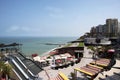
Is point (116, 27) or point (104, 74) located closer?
point (104, 74)

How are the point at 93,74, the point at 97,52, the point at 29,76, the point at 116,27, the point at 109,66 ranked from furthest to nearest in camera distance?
the point at 116,27 < the point at 97,52 < the point at 109,66 < the point at 29,76 < the point at 93,74

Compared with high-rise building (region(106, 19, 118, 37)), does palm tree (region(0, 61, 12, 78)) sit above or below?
below

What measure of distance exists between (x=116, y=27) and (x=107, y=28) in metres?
6.12

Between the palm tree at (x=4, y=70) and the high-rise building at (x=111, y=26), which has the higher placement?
the high-rise building at (x=111, y=26)

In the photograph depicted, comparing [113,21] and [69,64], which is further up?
[113,21]

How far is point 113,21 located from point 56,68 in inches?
5233

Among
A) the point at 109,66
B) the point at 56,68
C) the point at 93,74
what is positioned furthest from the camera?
the point at 56,68

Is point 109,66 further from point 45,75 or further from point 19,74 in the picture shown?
point 19,74

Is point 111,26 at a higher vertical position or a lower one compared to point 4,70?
higher

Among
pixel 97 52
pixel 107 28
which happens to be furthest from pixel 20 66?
pixel 107 28

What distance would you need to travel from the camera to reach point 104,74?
15172 millimetres

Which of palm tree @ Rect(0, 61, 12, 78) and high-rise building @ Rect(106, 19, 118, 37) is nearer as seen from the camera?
palm tree @ Rect(0, 61, 12, 78)

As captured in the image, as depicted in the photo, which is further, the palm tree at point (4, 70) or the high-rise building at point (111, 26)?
the high-rise building at point (111, 26)

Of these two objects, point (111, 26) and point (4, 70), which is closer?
point (4, 70)
